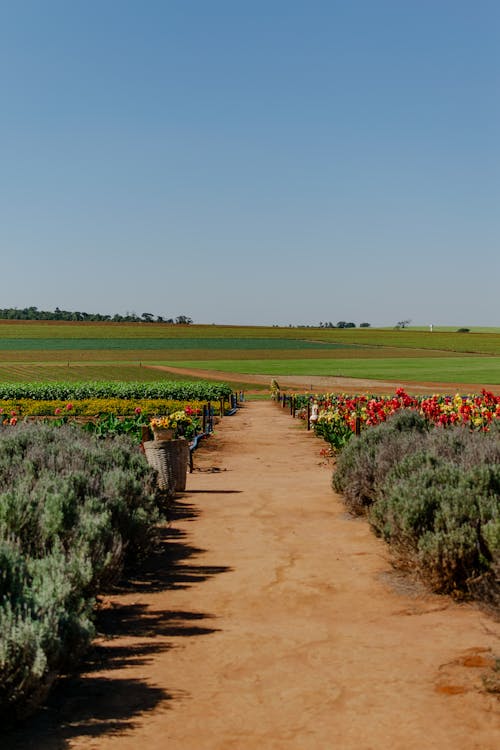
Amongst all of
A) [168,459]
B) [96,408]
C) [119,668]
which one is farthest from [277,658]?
[96,408]

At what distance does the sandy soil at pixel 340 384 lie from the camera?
52100 millimetres

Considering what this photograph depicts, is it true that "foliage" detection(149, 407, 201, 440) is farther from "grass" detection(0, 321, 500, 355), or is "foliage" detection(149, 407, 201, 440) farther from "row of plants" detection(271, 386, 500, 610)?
"grass" detection(0, 321, 500, 355)

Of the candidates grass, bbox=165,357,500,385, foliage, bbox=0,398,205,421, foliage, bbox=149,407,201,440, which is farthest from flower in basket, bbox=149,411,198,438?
grass, bbox=165,357,500,385

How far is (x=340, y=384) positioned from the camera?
191ft

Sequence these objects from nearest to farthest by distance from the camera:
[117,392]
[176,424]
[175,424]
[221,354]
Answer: [175,424], [176,424], [117,392], [221,354]

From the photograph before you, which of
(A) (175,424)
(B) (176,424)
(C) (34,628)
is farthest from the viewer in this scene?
(B) (176,424)

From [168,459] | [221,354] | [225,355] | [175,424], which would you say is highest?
[221,354]

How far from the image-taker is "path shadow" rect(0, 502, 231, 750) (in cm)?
484

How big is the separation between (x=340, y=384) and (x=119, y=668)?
2083 inches

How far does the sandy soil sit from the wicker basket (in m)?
→ 36.3

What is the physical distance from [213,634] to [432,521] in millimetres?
2828

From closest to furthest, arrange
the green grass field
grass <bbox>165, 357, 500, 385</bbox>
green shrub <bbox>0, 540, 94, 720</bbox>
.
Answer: green shrub <bbox>0, 540, 94, 720</bbox> < grass <bbox>165, 357, 500, 385</bbox> < the green grass field

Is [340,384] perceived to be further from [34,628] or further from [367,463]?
[34,628]

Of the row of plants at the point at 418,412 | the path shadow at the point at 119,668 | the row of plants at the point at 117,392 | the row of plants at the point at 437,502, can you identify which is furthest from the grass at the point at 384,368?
the path shadow at the point at 119,668
